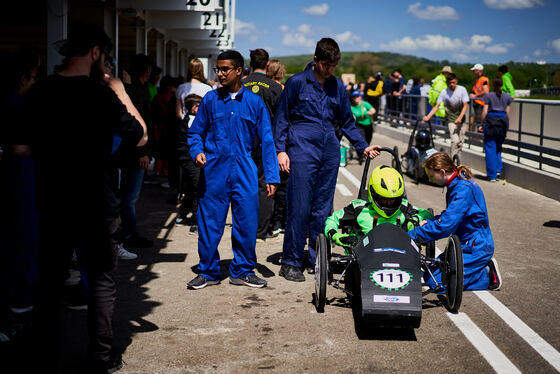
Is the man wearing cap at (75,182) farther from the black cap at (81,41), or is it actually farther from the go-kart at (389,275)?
the go-kart at (389,275)

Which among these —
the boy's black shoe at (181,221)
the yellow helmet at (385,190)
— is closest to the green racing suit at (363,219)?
the yellow helmet at (385,190)

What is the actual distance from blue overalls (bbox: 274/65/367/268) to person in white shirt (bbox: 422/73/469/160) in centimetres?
874

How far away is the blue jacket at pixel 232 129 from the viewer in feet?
20.1

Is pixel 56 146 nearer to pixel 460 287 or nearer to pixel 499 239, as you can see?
pixel 460 287

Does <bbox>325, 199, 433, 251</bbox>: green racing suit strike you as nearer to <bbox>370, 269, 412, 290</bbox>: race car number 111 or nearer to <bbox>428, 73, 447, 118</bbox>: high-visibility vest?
<bbox>370, 269, 412, 290</bbox>: race car number 111

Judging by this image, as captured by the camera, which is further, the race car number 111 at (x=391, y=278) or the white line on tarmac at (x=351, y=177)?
the white line on tarmac at (x=351, y=177)

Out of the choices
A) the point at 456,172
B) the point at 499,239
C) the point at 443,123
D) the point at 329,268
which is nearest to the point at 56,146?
the point at 329,268

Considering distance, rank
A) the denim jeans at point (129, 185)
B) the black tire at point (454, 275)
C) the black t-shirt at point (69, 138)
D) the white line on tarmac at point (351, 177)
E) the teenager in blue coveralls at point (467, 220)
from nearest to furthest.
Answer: the black t-shirt at point (69, 138) < the black tire at point (454, 275) < the teenager in blue coveralls at point (467, 220) < the denim jeans at point (129, 185) < the white line on tarmac at point (351, 177)

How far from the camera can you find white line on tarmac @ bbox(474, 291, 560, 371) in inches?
178

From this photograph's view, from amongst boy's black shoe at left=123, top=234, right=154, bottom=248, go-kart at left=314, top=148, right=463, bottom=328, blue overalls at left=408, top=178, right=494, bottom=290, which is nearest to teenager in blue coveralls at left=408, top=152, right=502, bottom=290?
blue overalls at left=408, top=178, right=494, bottom=290

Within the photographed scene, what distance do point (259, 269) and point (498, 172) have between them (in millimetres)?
8902

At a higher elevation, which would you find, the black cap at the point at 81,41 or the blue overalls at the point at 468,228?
the black cap at the point at 81,41

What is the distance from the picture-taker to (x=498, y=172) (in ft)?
46.9

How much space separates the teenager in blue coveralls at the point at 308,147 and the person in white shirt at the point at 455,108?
8.74 metres
